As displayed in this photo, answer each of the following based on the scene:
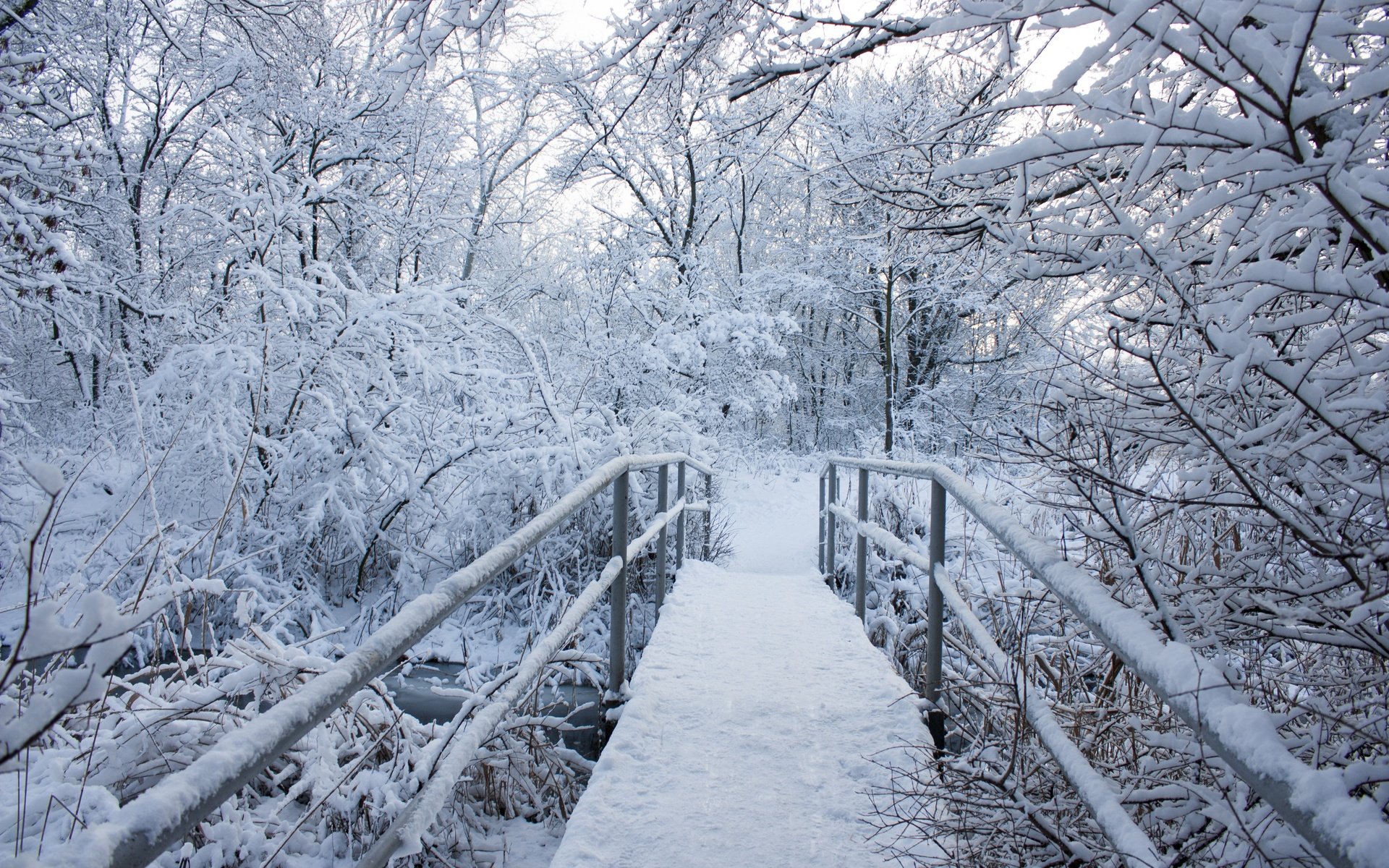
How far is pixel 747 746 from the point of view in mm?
2451

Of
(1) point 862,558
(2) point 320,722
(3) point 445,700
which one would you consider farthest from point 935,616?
(3) point 445,700

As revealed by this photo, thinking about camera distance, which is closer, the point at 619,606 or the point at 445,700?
the point at 619,606

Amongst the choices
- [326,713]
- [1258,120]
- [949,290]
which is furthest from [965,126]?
[949,290]

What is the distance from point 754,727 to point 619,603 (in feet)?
2.57

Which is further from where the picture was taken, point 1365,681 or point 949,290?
point 949,290

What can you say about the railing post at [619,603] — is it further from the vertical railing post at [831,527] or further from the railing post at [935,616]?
the vertical railing post at [831,527]

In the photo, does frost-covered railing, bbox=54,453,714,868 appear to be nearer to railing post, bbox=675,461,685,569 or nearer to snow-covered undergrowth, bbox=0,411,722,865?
snow-covered undergrowth, bbox=0,411,722,865

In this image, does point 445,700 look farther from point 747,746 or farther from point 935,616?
point 935,616

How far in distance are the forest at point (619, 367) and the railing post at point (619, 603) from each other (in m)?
0.17

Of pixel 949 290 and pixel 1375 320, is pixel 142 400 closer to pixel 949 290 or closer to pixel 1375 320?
pixel 1375 320

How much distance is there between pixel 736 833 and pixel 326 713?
141 centimetres

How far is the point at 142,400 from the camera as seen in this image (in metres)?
6.16

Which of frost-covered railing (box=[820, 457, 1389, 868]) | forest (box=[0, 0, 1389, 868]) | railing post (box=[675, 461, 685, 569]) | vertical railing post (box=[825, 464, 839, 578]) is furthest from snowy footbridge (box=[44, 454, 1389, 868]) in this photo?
vertical railing post (box=[825, 464, 839, 578])

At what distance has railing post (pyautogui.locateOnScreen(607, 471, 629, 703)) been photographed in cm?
287
